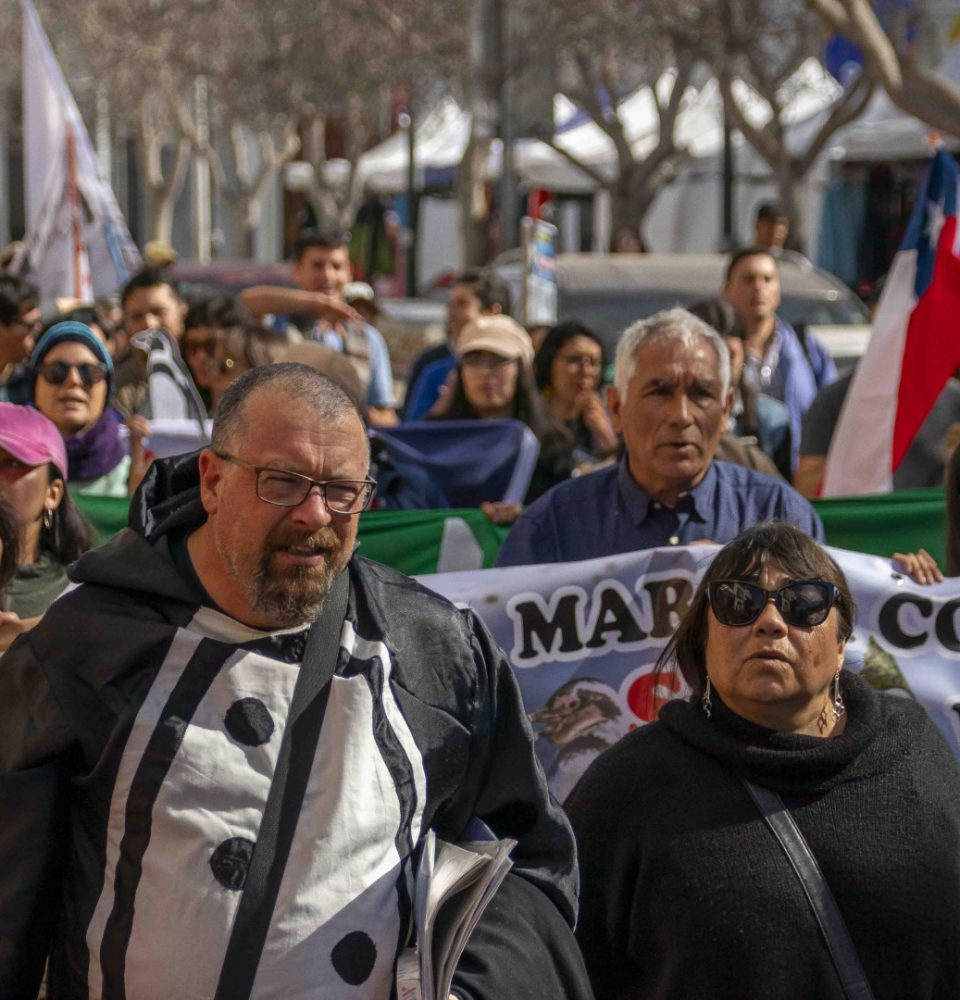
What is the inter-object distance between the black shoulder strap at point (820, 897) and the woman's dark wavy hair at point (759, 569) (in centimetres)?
32

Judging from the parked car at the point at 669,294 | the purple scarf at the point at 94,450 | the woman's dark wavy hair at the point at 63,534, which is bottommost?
the parked car at the point at 669,294

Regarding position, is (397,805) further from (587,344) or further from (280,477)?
(587,344)

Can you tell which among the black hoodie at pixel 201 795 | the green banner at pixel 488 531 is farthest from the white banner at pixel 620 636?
the black hoodie at pixel 201 795

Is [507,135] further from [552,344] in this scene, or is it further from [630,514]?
[630,514]

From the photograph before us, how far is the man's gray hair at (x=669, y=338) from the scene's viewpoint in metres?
5.09

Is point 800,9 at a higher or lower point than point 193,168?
higher

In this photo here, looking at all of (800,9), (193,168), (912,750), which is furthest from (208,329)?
(193,168)

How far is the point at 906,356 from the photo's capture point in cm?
726

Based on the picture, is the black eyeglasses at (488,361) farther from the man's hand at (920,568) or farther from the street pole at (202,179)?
the street pole at (202,179)

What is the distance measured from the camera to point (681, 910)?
353cm

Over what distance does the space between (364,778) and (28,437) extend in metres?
2.28

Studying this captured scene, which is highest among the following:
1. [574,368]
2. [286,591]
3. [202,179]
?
[286,591]

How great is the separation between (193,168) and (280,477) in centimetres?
4139

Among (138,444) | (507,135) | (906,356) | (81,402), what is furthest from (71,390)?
(507,135)
